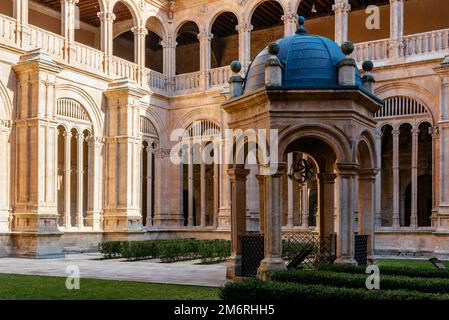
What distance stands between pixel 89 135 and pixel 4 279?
12.6m

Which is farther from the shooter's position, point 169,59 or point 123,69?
point 169,59

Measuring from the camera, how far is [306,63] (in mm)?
11398

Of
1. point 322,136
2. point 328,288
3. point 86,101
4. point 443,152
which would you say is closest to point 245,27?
point 86,101

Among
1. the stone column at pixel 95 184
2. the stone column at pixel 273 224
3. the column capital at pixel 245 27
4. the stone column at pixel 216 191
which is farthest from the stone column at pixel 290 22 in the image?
the stone column at pixel 273 224

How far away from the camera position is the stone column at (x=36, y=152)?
68.4 feet

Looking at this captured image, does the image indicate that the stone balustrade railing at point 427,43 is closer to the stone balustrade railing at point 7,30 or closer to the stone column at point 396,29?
the stone column at point 396,29

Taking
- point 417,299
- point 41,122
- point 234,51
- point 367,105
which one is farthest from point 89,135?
point 417,299

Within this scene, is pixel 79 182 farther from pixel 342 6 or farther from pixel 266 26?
pixel 266 26

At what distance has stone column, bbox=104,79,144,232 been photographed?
25344mm

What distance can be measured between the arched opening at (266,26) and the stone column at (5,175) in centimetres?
1378

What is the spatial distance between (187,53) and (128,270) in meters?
20.9

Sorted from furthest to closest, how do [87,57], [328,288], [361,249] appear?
[87,57] → [361,249] → [328,288]

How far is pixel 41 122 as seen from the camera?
21219mm

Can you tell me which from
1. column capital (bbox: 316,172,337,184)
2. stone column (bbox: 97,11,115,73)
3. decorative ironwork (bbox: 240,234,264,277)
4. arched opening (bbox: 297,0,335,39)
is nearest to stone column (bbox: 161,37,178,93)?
stone column (bbox: 97,11,115,73)
